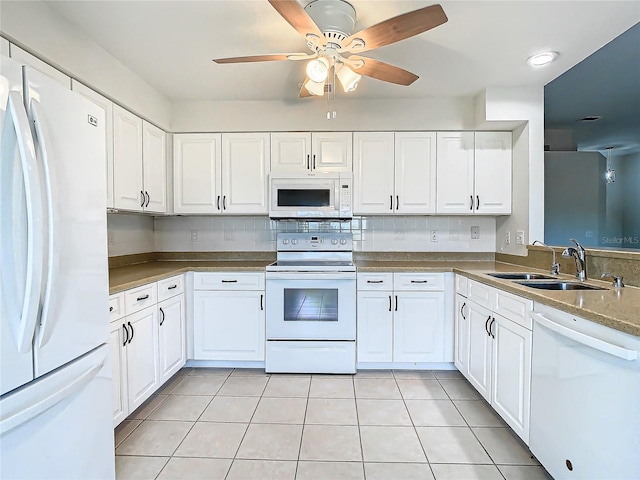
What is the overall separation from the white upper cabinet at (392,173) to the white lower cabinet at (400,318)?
657 mm

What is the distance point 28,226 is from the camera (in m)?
0.96

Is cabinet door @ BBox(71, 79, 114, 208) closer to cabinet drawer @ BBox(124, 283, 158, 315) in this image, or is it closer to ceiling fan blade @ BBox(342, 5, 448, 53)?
cabinet drawer @ BBox(124, 283, 158, 315)

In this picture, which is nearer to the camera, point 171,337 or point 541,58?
point 541,58

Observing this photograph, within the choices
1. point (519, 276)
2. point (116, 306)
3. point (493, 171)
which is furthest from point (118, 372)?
point (493, 171)

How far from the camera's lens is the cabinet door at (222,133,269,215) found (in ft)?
9.69

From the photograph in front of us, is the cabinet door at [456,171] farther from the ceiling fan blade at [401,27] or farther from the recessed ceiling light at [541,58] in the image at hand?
the ceiling fan blade at [401,27]

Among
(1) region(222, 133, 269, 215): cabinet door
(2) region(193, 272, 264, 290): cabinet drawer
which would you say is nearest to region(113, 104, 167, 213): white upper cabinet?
(1) region(222, 133, 269, 215): cabinet door

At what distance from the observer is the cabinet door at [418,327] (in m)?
2.65

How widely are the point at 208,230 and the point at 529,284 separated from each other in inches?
106

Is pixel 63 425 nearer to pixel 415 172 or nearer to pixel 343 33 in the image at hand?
pixel 343 33

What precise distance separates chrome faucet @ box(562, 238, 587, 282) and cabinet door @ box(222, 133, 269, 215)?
2.23 meters

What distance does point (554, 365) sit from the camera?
1.41 meters

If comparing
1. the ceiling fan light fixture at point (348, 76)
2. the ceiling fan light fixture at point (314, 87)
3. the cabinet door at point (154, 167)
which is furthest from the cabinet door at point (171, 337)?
the ceiling fan light fixture at point (348, 76)

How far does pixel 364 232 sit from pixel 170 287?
5.78 ft
